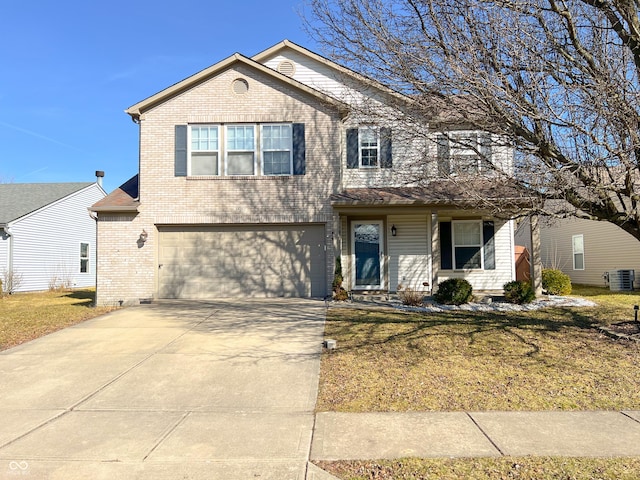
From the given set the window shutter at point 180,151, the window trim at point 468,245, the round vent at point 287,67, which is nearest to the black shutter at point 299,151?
the window shutter at point 180,151

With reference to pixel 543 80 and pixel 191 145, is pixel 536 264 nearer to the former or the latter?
pixel 543 80

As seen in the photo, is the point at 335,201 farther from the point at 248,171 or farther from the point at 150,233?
the point at 150,233

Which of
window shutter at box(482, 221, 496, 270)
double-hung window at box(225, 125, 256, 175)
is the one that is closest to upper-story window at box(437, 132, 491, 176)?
window shutter at box(482, 221, 496, 270)

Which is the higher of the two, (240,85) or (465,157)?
(240,85)

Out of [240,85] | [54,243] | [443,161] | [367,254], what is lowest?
[367,254]

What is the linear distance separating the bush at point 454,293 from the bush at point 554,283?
12.5 feet

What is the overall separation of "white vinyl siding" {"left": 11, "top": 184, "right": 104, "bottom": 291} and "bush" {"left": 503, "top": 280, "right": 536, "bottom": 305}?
19.9 meters

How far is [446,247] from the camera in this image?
14.7 m

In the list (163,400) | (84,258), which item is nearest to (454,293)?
(163,400)

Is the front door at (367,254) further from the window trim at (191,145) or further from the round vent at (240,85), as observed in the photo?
the round vent at (240,85)

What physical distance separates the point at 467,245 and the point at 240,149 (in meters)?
7.76

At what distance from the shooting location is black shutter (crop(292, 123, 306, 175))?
43.2ft

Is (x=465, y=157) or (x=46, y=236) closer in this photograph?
(x=465, y=157)

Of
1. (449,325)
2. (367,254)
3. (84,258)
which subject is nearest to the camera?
(449,325)
